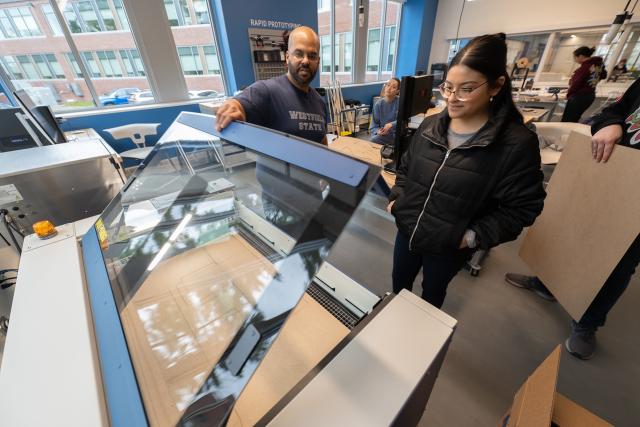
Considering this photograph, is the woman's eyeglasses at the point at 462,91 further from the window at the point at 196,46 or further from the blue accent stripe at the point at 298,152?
the window at the point at 196,46

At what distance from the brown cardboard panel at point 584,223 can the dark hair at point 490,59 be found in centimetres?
81

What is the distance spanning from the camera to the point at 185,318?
0.62 m

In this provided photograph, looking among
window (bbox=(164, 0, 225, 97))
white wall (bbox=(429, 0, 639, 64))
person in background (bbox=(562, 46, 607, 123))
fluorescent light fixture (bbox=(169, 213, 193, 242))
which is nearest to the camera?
fluorescent light fixture (bbox=(169, 213, 193, 242))

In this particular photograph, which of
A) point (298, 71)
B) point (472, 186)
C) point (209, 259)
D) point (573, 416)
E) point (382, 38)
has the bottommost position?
point (573, 416)

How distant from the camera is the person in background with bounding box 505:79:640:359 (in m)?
1.12

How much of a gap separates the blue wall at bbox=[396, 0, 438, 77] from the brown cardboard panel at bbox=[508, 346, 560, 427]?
7.93 m

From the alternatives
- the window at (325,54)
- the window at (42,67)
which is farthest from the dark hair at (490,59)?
the window at (325,54)

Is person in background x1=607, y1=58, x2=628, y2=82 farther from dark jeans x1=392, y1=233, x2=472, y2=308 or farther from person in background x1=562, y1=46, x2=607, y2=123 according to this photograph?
dark jeans x1=392, y1=233, x2=472, y2=308

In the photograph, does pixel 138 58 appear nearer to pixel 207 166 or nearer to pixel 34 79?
pixel 34 79

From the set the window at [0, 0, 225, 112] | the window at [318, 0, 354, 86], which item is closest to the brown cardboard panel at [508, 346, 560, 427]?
the window at [0, 0, 225, 112]

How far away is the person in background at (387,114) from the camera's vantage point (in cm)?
246

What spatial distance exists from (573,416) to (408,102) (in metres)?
1.64

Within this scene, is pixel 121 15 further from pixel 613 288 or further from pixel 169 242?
pixel 613 288

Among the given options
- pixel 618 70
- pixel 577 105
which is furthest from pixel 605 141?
pixel 618 70
